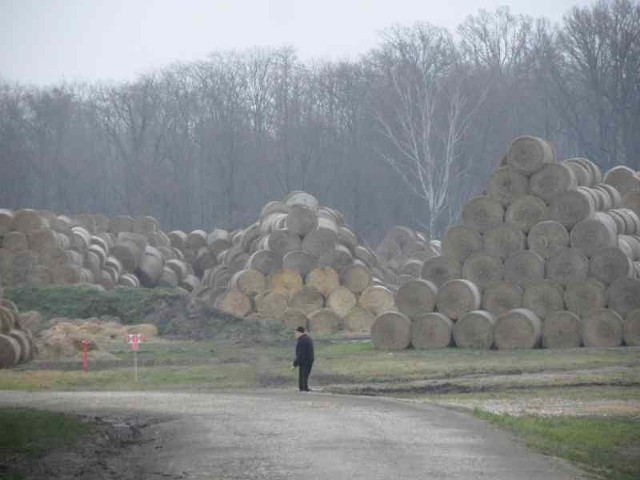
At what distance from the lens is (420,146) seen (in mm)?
82875

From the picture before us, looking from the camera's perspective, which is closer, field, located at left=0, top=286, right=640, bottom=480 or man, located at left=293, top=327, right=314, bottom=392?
field, located at left=0, top=286, right=640, bottom=480

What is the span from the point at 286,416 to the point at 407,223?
2616 inches

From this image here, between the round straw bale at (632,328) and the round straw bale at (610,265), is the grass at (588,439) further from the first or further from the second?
the round straw bale at (610,265)

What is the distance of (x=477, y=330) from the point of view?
122 feet

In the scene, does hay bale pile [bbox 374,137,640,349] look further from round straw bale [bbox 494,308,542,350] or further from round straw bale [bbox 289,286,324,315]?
round straw bale [bbox 289,286,324,315]

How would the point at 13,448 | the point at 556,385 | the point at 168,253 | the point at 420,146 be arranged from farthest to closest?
the point at 420,146
the point at 168,253
the point at 556,385
the point at 13,448

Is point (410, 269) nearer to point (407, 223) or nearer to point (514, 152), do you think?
point (514, 152)

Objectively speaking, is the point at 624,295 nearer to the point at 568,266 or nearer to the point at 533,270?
the point at 568,266

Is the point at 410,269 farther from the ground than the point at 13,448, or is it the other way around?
the point at 410,269

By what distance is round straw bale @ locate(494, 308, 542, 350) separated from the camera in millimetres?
36594

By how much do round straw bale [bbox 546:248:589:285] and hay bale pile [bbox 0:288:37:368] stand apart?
13.8 m

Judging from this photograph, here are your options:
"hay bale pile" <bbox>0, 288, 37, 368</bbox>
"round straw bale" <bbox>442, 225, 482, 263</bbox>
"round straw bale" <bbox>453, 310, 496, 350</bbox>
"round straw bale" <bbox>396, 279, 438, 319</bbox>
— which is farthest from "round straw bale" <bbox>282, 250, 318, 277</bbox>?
"hay bale pile" <bbox>0, 288, 37, 368</bbox>

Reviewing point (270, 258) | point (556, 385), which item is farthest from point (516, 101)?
point (556, 385)

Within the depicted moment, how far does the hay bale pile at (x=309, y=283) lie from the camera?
4659 cm
